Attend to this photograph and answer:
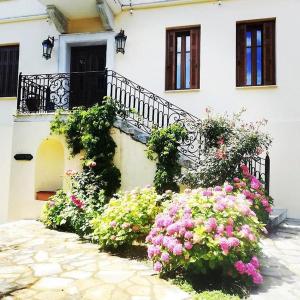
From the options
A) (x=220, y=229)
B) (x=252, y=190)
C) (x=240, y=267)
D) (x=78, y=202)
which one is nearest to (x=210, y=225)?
(x=220, y=229)

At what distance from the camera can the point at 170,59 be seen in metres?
9.96

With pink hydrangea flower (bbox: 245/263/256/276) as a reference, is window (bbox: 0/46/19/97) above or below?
above

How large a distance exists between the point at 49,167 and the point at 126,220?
4676 mm

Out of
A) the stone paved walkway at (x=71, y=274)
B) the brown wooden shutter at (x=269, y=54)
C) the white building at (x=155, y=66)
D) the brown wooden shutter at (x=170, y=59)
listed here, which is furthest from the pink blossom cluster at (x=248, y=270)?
the brown wooden shutter at (x=170, y=59)

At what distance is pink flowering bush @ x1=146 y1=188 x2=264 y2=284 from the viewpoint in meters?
3.93

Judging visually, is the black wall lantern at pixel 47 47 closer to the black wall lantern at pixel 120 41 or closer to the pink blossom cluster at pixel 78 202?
the black wall lantern at pixel 120 41

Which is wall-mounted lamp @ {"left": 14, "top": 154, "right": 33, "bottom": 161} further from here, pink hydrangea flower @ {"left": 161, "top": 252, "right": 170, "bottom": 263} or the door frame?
pink hydrangea flower @ {"left": 161, "top": 252, "right": 170, "bottom": 263}

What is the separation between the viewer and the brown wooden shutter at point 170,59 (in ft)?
32.4

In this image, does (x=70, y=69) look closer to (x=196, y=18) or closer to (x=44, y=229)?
(x=196, y=18)

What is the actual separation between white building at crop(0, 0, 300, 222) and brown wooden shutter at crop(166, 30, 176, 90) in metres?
0.03

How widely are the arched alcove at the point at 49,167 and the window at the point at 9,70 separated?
2.99 m

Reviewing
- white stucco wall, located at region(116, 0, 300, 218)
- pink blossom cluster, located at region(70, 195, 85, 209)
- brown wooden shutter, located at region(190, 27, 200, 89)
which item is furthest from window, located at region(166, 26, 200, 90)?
pink blossom cluster, located at region(70, 195, 85, 209)

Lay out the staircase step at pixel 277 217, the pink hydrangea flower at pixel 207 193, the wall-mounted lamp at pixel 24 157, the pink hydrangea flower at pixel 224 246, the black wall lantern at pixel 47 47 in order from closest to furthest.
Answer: the pink hydrangea flower at pixel 224 246, the pink hydrangea flower at pixel 207 193, the staircase step at pixel 277 217, the wall-mounted lamp at pixel 24 157, the black wall lantern at pixel 47 47

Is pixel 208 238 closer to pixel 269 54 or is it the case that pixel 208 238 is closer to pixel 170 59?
pixel 269 54
